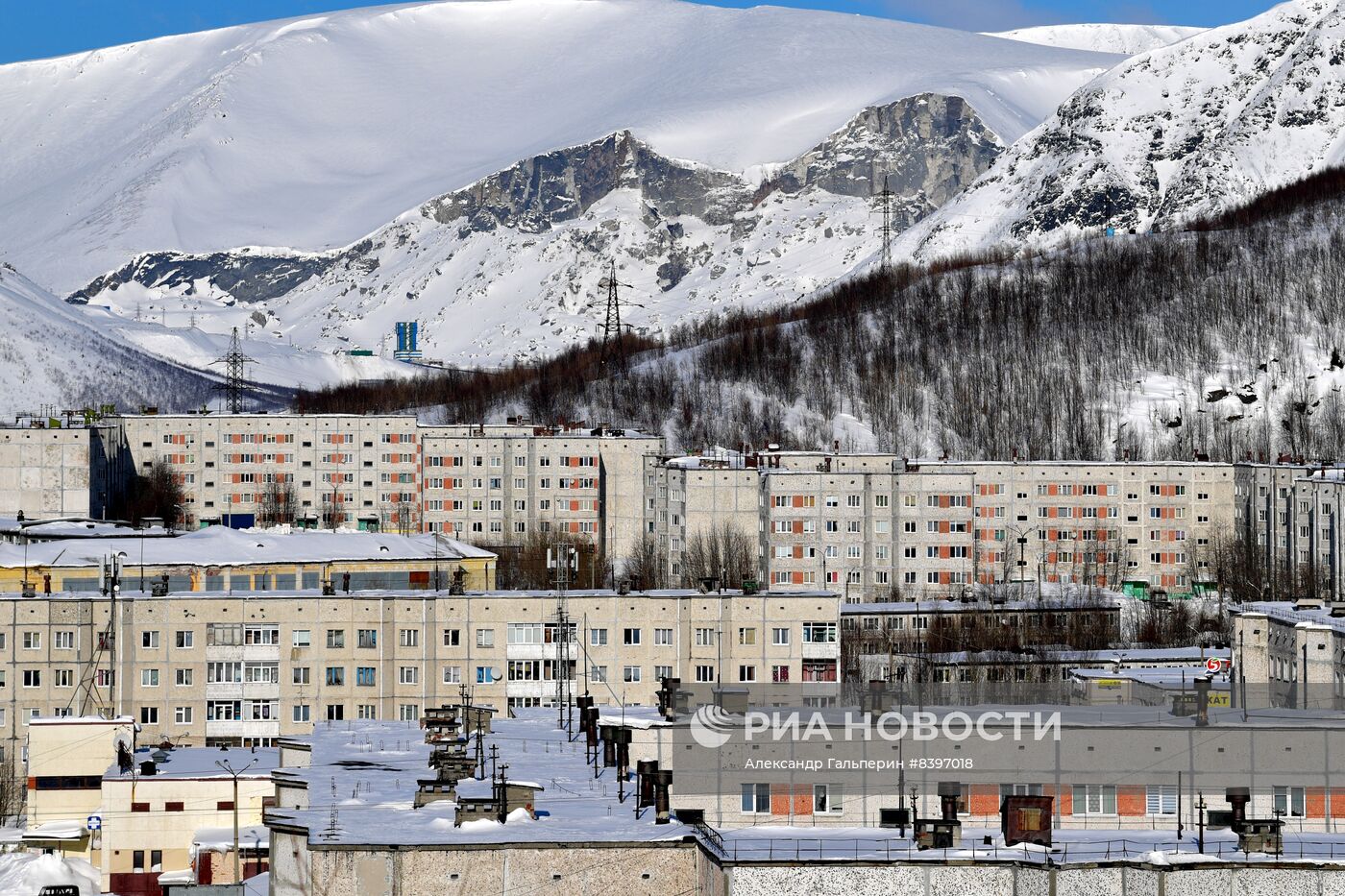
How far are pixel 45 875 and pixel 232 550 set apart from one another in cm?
2688

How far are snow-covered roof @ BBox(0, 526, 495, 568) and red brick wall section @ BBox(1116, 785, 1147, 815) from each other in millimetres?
37683

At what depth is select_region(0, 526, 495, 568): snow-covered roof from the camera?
2391 inches

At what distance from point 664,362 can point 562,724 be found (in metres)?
110

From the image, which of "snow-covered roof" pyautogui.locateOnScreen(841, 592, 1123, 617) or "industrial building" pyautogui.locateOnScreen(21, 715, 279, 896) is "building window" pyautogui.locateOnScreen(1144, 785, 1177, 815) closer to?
"industrial building" pyautogui.locateOnScreen(21, 715, 279, 896)

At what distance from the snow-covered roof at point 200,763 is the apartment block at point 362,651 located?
25.6ft

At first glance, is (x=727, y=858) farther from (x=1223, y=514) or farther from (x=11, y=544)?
(x=1223, y=514)

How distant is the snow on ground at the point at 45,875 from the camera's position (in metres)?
36.0

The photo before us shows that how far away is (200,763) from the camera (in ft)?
123

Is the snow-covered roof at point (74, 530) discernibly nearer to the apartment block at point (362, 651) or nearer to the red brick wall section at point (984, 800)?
the apartment block at point (362, 651)

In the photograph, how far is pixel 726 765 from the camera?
25000 millimetres

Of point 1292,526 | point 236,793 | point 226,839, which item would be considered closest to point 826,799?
point 236,793

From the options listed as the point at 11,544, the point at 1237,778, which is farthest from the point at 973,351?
the point at 1237,778

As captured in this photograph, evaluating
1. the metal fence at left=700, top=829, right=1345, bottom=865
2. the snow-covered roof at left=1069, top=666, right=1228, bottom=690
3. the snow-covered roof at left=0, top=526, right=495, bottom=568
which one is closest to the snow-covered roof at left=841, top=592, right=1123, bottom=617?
the snow-covered roof at left=0, top=526, right=495, bottom=568

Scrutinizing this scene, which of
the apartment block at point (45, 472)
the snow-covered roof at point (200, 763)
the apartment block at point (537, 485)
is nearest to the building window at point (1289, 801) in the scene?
the snow-covered roof at point (200, 763)
